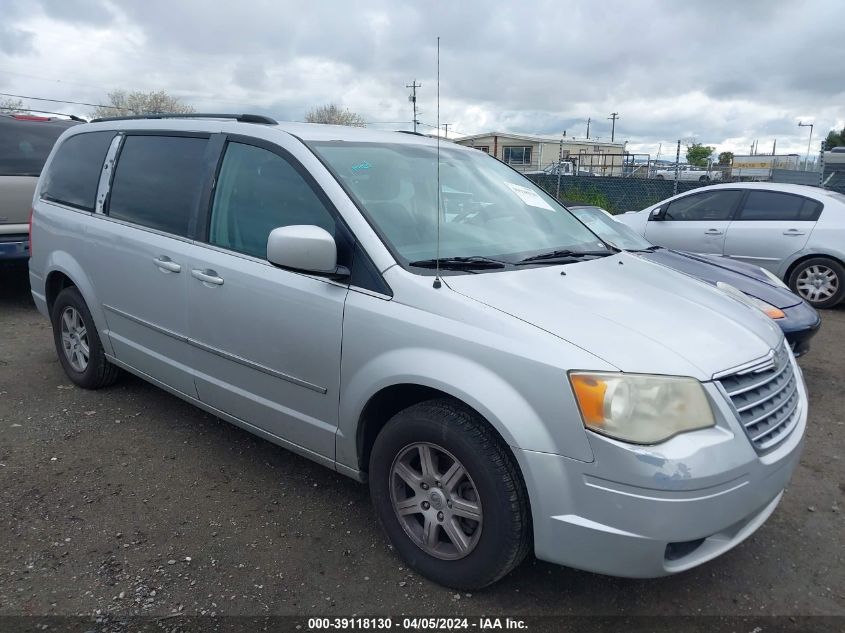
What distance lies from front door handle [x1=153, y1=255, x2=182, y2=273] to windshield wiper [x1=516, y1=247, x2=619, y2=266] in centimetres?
177

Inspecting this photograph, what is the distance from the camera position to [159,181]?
381 centimetres

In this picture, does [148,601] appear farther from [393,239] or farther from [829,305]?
[829,305]

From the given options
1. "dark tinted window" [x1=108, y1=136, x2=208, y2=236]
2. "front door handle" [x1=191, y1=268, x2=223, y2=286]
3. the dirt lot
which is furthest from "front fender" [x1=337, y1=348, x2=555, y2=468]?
"dark tinted window" [x1=108, y1=136, x2=208, y2=236]

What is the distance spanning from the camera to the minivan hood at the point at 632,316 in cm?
229

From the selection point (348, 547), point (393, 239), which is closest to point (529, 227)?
point (393, 239)

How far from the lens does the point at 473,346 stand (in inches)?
94.2

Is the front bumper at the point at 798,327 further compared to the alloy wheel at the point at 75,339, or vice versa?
the front bumper at the point at 798,327

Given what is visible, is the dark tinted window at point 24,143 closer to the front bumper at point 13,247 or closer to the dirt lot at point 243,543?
the front bumper at point 13,247

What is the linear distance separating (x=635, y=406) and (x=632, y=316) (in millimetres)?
469

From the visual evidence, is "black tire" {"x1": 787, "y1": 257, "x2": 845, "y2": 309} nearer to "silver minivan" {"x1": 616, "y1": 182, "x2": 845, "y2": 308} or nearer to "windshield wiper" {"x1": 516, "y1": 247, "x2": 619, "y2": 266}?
"silver minivan" {"x1": 616, "y1": 182, "x2": 845, "y2": 308}

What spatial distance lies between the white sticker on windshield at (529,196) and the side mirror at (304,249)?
136 cm

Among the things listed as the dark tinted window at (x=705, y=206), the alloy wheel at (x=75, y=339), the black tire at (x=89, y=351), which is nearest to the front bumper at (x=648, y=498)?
the black tire at (x=89, y=351)

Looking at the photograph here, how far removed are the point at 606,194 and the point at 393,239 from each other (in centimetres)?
1583

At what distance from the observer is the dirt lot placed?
2.61 meters
